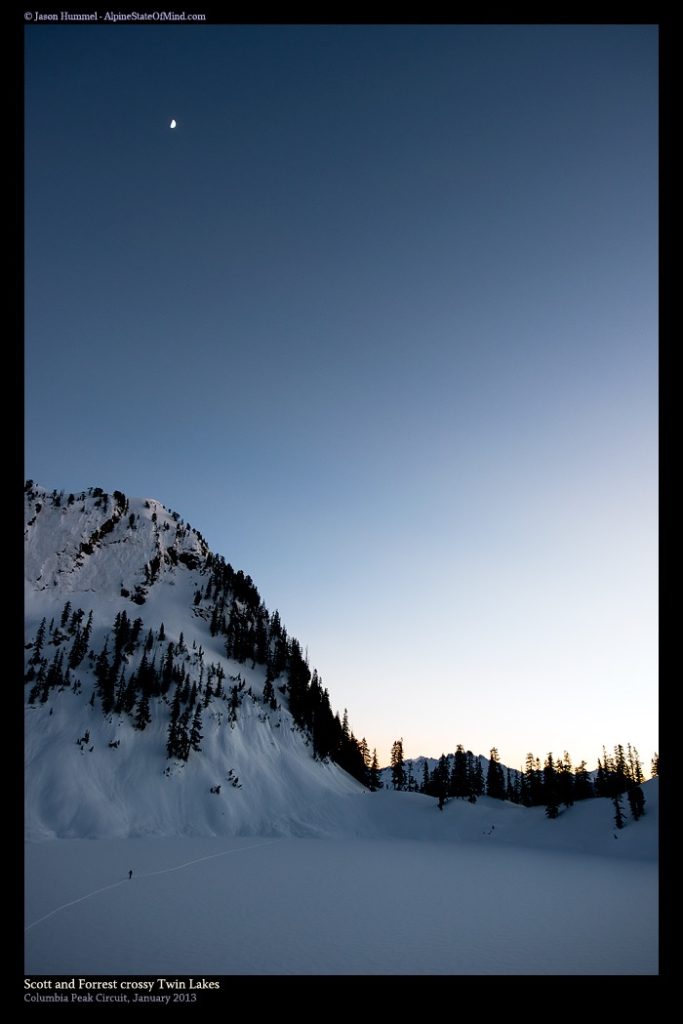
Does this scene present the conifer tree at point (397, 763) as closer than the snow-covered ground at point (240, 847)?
No

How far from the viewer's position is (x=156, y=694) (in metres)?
103

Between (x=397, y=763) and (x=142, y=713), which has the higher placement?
(x=142, y=713)

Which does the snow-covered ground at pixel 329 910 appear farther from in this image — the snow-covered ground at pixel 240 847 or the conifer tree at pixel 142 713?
the conifer tree at pixel 142 713

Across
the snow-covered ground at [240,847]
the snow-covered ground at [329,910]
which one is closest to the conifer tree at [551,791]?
the snow-covered ground at [240,847]

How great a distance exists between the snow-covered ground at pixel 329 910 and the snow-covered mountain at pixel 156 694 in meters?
14.1

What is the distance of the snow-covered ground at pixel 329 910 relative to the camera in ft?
75.2

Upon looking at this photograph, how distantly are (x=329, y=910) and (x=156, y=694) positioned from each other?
262 feet

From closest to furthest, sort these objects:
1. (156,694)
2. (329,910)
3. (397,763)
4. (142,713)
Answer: (329,910) < (142,713) < (156,694) < (397,763)

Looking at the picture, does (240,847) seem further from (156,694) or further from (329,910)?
(329,910)

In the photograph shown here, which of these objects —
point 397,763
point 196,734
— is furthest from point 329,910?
point 397,763

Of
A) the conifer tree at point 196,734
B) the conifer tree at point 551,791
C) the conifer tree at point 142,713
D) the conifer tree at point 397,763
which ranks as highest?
the conifer tree at point 142,713
